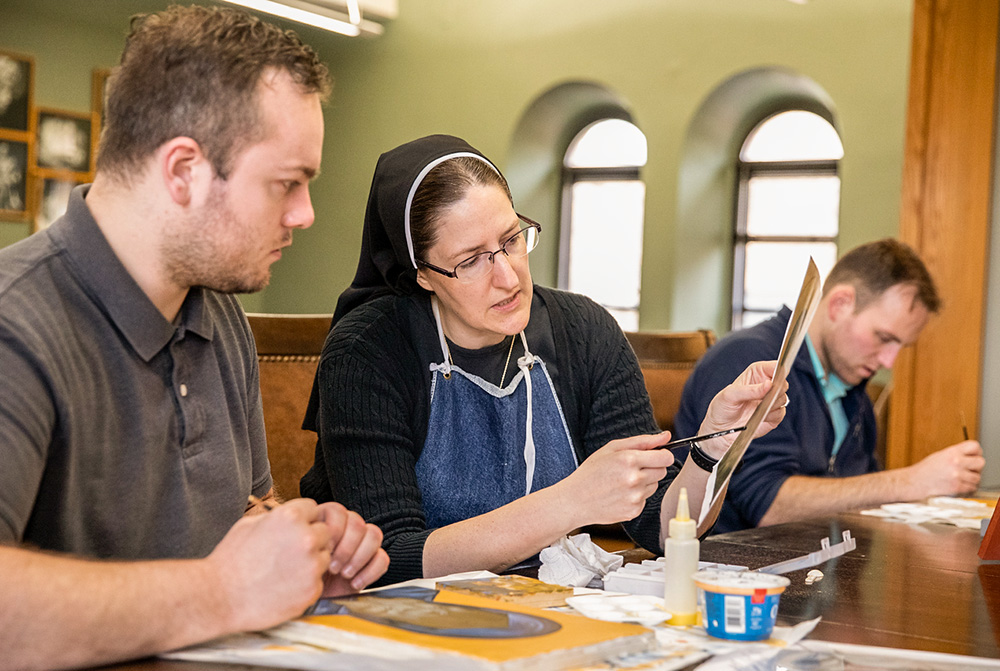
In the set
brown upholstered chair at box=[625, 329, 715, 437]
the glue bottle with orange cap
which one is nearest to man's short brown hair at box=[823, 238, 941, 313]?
brown upholstered chair at box=[625, 329, 715, 437]

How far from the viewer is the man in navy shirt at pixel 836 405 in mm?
2449

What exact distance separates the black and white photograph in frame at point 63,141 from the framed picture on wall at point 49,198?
0.09 m

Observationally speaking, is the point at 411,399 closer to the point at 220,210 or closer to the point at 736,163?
the point at 220,210

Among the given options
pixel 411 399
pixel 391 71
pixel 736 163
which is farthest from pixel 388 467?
pixel 391 71

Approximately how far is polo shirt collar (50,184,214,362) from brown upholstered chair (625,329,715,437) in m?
2.49

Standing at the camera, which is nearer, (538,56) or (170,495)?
(170,495)

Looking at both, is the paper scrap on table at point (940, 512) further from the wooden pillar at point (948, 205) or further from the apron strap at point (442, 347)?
the wooden pillar at point (948, 205)

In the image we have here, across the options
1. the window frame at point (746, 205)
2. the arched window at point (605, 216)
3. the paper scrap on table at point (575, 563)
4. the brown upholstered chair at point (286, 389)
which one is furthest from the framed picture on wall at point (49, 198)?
the paper scrap on table at point (575, 563)

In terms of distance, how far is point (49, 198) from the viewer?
681cm

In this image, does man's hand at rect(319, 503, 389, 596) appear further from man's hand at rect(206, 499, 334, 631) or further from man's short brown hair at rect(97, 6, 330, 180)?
man's short brown hair at rect(97, 6, 330, 180)

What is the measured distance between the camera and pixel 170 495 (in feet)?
4.35

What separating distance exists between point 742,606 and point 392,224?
103 centimetres

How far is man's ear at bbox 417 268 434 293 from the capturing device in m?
1.93

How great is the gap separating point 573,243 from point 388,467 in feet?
19.5
